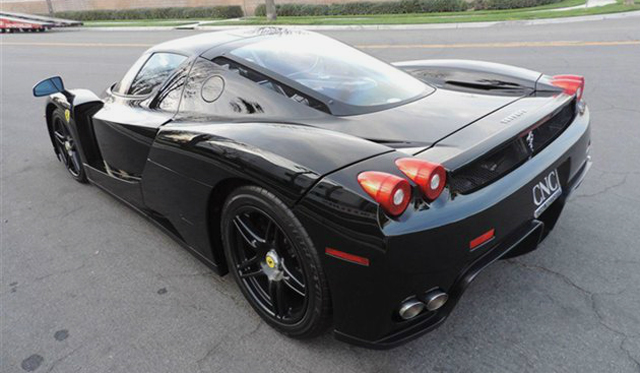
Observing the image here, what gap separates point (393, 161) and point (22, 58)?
1540cm

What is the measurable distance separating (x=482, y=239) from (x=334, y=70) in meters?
1.41

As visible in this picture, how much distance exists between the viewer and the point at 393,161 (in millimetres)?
1843

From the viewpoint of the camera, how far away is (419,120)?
2.28 meters

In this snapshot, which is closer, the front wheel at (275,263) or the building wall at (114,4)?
the front wheel at (275,263)

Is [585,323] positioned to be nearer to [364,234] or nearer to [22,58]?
[364,234]

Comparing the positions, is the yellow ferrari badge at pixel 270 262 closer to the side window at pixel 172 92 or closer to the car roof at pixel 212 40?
the side window at pixel 172 92

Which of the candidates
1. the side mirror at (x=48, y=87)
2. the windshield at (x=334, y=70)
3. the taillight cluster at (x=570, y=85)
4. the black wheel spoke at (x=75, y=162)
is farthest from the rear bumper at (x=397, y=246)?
the black wheel spoke at (x=75, y=162)

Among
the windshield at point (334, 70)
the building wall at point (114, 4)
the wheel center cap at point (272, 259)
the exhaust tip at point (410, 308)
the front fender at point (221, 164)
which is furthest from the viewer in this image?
the building wall at point (114, 4)

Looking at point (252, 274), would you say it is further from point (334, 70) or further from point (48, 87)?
point (48, 87)

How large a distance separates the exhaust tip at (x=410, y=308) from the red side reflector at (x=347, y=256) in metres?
0.24

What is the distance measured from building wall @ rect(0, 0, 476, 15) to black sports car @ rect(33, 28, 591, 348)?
22.6 m

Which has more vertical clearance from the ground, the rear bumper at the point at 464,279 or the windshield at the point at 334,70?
the windshield at the point at 334,70

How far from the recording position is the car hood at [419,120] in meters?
2.08

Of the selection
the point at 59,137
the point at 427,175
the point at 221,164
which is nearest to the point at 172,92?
the point at 221,164
